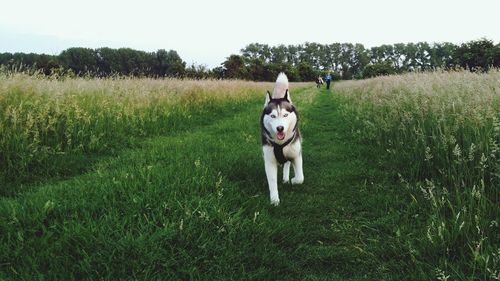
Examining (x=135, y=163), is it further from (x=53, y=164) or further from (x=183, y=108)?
(x=183, y=108)

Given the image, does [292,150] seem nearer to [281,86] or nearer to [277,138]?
[277,138]

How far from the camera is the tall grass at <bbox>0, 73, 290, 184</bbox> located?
5.20 m

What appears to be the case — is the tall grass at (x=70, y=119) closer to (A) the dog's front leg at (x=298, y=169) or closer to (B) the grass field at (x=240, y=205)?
(B) the grass field at (x=240, y=205)

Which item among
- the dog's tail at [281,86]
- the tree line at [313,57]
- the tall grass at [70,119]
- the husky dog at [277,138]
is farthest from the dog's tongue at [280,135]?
the tree line at [313,57]

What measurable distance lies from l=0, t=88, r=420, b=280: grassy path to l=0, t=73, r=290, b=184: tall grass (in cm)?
95

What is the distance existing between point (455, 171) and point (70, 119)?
615cm

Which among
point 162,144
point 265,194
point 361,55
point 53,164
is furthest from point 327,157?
point 361,55

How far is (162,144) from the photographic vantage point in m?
7.04

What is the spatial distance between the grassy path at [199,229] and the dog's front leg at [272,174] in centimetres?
12

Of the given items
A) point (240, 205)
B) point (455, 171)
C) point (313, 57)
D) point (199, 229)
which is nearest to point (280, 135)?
point (240, 205)

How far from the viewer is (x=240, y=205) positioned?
3.97 metres

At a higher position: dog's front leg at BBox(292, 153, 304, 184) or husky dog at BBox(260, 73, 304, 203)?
husky dog at BBox(260, 73, 304, 203)

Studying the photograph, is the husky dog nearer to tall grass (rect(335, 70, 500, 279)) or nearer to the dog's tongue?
the dog's tongue

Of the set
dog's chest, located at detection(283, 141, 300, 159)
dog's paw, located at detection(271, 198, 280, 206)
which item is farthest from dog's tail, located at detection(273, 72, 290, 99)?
dog's paw, located at detection(271, 198, 280, 206)
